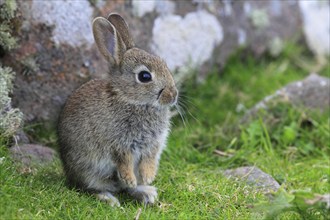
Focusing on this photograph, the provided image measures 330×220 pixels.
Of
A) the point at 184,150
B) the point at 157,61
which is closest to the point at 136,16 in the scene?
the point at 184,150

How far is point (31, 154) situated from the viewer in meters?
5.94

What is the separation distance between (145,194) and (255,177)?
3.86ft

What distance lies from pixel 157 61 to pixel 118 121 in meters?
0.59

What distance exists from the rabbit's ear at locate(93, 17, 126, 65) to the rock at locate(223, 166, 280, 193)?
1486 mm

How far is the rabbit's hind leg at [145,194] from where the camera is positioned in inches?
200

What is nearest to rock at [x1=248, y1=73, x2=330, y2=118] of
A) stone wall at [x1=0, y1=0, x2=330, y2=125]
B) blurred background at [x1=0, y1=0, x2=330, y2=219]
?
blurred background at [x1=0, y1=0, x2=330, y2=219]

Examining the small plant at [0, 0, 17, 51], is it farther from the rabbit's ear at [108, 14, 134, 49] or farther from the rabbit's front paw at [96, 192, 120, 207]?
the rabbit's front paw at [96, 192, 120, 207]

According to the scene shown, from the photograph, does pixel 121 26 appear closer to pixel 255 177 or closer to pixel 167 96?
pixel 167 96

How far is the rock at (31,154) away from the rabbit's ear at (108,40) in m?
1.16

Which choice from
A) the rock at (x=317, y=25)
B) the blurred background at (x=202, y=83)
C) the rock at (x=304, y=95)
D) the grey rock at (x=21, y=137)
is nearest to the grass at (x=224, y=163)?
the blurred background at (x=202, y=83)

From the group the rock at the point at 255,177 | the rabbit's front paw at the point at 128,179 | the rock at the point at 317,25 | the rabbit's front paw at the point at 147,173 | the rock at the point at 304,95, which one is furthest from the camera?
the rock at the point at 317,25

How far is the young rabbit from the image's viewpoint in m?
5.24

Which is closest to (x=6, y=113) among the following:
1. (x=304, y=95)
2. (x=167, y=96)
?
(x=167, y=96)

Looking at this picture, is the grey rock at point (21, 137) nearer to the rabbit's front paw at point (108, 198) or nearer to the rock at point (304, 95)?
the rabbit's front paw at point (108, 198)
